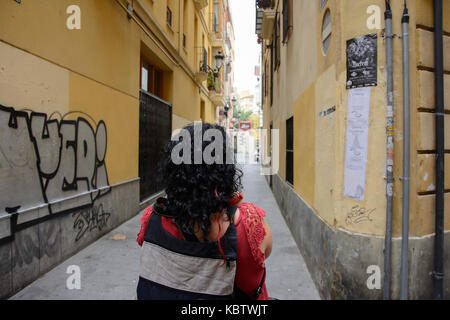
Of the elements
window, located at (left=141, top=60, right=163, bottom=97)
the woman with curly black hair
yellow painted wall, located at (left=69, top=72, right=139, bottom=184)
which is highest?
window, located at (left=141, top=60, right=163, bottom=97)

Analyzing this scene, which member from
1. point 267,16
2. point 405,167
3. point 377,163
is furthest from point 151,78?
point 405,167

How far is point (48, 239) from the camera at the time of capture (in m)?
4.03

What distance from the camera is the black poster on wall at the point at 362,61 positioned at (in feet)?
9.21

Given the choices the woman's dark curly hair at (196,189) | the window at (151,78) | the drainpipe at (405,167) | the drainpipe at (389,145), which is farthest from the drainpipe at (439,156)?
the window at (151,78)

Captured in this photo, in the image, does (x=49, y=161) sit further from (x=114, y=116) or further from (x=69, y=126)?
(x=114, y=116)

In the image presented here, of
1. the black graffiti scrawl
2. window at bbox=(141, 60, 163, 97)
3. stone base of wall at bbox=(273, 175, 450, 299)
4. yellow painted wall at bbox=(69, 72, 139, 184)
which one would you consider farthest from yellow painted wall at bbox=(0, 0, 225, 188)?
stone base of wall at bbox=(273, 175, 450, 299)

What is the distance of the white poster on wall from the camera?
2.85 metres

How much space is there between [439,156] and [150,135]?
709cm

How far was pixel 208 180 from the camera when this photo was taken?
4.34ft

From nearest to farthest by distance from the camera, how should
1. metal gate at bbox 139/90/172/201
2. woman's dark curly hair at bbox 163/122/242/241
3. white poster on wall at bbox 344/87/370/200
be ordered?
woman's dark curly hair at bbox 163/122/242/241
white poster on wall at bbox 344/87/370/200
metal gate at bbox 139/90/172/201

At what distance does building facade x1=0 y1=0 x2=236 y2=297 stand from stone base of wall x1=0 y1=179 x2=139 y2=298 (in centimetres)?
1

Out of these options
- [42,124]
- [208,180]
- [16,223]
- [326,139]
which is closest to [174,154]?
[208,180]

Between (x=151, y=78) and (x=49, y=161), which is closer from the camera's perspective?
(x=49, y=161)

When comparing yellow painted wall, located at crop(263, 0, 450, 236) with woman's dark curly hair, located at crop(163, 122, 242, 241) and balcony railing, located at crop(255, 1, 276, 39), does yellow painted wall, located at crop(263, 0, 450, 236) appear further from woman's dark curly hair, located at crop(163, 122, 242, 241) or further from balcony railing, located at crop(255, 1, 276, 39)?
balcony railing, located at crop(255, 1, 276, 39)
